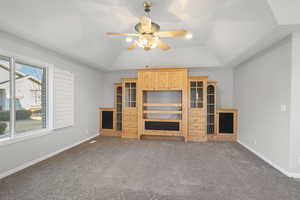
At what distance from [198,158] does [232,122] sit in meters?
2.18

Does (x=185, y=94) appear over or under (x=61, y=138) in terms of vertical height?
over

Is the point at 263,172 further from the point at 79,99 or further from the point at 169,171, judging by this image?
the point at 79,99

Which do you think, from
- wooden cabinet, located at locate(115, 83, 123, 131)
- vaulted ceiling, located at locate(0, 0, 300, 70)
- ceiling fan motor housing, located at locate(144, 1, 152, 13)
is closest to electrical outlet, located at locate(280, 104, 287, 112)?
vaulted ceiling, located at locate(0, 0, 300, 70)

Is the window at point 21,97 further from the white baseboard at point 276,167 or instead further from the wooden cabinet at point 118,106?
the white baseboard at point 276,167

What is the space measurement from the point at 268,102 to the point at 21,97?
5163 mm

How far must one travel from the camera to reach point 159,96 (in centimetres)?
548

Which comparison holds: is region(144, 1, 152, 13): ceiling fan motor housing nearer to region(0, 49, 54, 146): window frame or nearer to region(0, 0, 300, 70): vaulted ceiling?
region(0, 0, 300, 70): vaulted ceiling

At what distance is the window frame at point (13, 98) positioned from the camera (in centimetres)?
261

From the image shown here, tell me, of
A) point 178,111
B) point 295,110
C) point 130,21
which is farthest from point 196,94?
point 130,21

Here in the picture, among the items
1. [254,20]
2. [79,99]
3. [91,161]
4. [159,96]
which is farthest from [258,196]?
[79,99]

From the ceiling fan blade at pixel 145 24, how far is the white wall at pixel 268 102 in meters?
2.47

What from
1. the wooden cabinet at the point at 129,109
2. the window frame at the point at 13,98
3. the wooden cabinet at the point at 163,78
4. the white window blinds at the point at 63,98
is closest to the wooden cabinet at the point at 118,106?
the wooden cabinet at the point at 129,109

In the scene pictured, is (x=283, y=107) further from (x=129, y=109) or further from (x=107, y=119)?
(x=107, y=119)

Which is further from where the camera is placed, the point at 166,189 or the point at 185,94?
the point at 185,94
